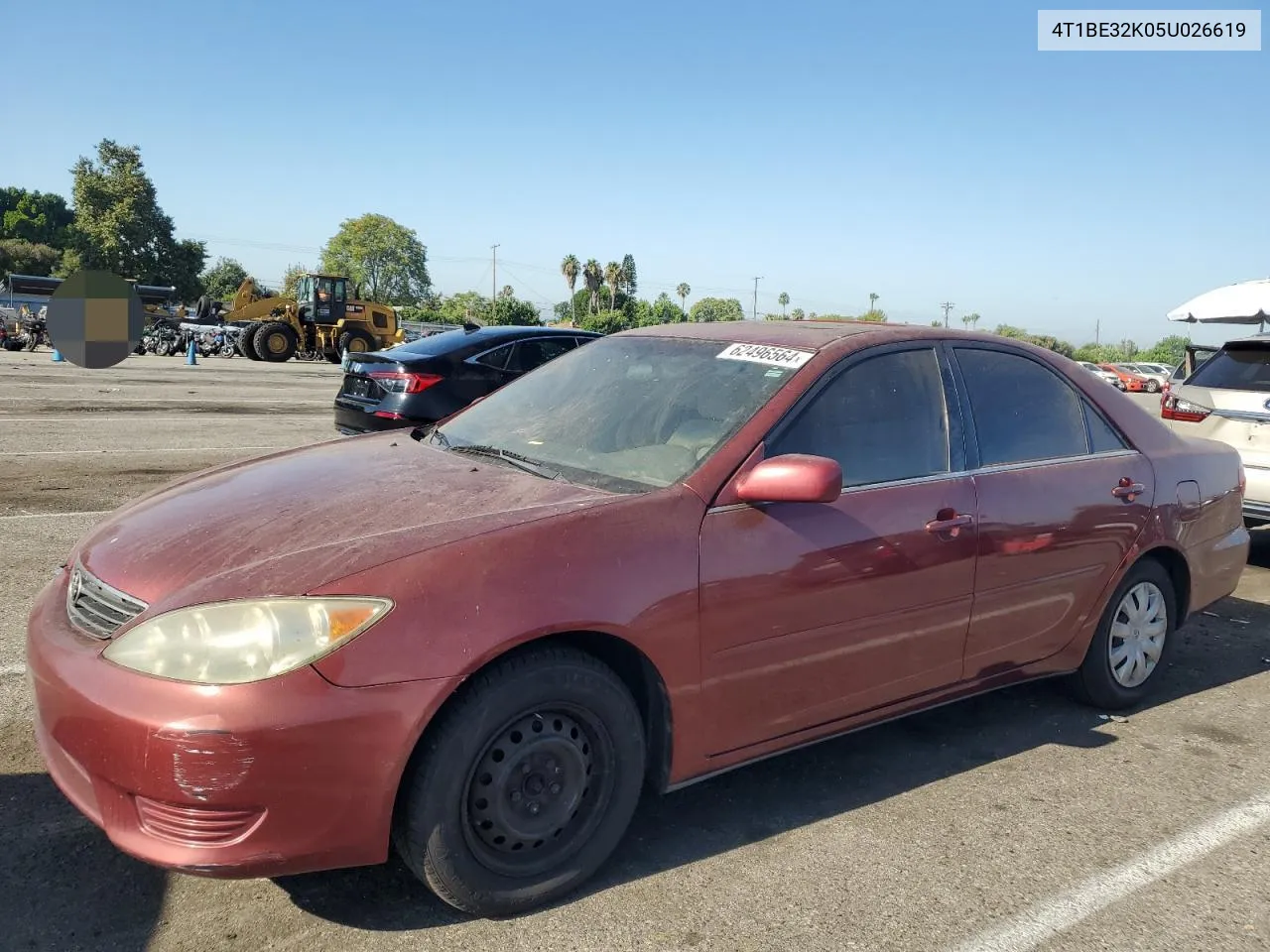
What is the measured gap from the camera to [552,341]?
9773 millimetres

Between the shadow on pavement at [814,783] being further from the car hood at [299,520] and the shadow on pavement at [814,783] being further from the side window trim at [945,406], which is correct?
the side window trim at [945,406]

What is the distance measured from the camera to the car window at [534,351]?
941cm

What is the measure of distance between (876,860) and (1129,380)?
4486cm

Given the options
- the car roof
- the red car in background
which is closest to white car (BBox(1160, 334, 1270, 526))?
the car roof

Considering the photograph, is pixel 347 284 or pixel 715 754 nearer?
pixel 715 754

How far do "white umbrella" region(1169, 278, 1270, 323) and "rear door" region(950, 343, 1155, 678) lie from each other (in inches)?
254

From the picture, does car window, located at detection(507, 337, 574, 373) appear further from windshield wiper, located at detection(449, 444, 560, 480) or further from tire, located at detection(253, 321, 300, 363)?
tire, located at detection(253, 321, 300, 363)

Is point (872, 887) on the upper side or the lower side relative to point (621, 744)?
lower

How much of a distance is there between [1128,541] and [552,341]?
21.8 ft

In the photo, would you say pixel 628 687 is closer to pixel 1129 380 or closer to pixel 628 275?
pixel 1129 380

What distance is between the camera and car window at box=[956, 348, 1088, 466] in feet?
12.1

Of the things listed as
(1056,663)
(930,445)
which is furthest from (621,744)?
(1056,663)

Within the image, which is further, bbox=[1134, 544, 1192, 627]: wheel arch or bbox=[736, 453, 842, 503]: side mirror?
bbox=[1134, 544, 1192, 627]: wheel arch

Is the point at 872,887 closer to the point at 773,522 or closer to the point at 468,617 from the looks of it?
the point at 773,522
